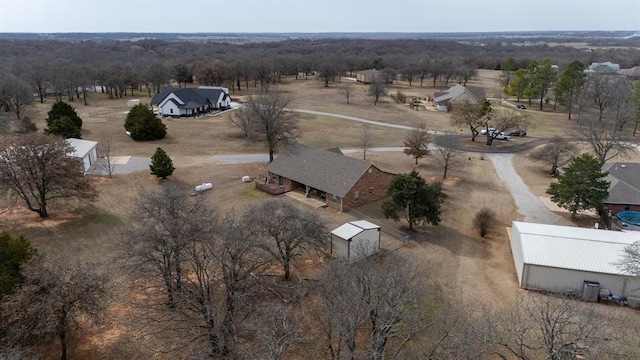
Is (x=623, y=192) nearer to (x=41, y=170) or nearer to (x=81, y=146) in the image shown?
(x=41, y=170)

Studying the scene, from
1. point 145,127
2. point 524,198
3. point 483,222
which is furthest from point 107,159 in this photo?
point 524,198

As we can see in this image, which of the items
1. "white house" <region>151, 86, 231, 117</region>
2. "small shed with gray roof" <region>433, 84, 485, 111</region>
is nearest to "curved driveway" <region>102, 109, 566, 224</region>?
"small shed with gray roof" <region>433, 84, 485, 111</region>

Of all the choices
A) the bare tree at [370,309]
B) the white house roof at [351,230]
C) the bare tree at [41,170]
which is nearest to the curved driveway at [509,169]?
the bare tree at [41,170]

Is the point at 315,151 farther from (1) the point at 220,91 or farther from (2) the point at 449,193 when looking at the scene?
(1) the point at 220,91

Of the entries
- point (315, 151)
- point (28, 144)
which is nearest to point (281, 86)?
point (315, 151)

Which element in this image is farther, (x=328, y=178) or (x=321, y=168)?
(x=321, y=168)

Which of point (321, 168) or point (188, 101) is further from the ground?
point (188, 101)

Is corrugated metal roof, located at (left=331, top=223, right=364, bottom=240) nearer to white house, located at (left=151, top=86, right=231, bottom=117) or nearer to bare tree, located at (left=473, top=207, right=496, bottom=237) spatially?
bare tree, located at (left=473, top=207, right=496, bottom=237)
